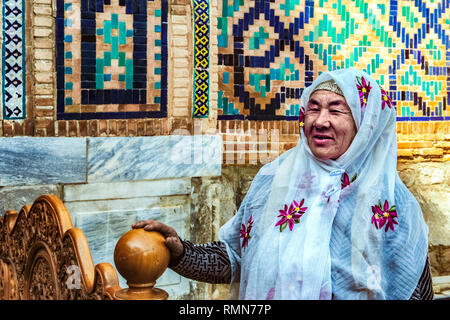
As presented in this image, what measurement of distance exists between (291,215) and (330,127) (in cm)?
34

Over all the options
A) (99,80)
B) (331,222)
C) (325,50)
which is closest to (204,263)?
(331,222)

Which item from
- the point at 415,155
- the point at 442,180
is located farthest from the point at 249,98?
the point at 442,180

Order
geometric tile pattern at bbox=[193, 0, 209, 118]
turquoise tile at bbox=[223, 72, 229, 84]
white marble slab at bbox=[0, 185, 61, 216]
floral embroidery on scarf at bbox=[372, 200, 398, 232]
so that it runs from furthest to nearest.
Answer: turquoise tile at bbox=[223, 72, 229, 84] < geometric tile pattern at bbox=[193, 0, 209, 118] < white marble slab at bbox=[0, 185, 61, 216] < floral embroidery on scarf at bbox=[372, 200, 398, 232]

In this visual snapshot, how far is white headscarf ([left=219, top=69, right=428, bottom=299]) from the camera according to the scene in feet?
6.42

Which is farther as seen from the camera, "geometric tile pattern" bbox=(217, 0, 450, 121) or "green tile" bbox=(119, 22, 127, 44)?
"geometric tile pattern" bbox=(217, 0, 450, 121)

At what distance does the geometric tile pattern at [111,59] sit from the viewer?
3.63 meters

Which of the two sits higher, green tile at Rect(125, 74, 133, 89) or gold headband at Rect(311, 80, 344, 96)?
green tile at Rect(125, 74, 133, 89)

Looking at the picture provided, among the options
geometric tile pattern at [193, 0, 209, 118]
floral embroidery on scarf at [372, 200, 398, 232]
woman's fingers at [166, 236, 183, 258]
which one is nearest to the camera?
woman's fingers at [166, 236, 183, 258]

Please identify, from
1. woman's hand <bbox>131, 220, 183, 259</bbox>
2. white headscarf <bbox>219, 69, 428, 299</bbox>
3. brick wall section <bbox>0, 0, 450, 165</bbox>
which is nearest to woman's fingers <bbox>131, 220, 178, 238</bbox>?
woman's hand <bbox>131, 220, 183, 259</bbox>

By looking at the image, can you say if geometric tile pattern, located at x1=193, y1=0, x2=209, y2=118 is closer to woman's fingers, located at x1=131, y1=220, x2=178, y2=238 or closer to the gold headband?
the gold headband

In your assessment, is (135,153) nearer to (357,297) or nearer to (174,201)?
(174,201)

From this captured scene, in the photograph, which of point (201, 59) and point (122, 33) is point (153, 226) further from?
point (201, 59)

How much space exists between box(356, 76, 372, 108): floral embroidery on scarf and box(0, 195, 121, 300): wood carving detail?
1063mm

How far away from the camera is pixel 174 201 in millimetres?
3965
